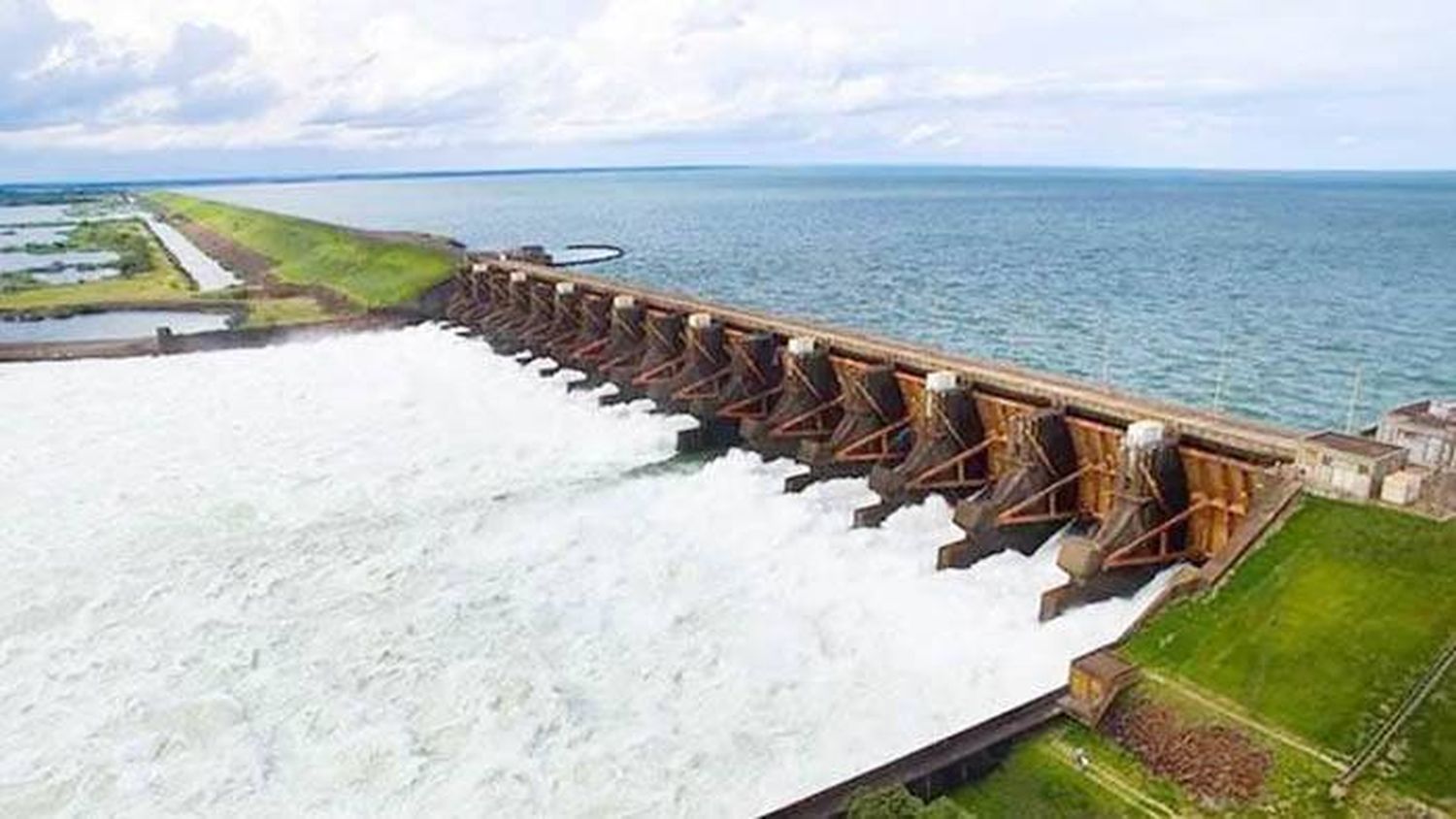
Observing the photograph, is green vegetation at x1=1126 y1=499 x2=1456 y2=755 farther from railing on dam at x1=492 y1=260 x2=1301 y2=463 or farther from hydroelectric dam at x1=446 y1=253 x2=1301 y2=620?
railing on dam at x1=492 y1=260 x2=1301 y2=463

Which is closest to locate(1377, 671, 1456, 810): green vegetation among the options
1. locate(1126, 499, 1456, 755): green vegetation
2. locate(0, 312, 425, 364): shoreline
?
locate(1126, 499, 1456, 755): green vegetation

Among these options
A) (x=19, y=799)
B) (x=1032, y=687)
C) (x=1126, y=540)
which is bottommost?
(x=19, y=799)

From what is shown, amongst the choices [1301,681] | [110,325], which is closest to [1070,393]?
[1301,681]

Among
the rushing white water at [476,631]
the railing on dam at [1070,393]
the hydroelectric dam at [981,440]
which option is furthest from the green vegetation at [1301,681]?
the railing on dam at [1070,393]

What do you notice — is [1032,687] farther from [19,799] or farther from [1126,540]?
[19,799]

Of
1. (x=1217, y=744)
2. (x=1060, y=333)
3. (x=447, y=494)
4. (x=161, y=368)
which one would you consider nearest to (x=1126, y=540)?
(x=1217, y=744)

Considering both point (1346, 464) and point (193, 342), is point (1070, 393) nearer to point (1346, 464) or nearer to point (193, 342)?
point (1346, 464)
